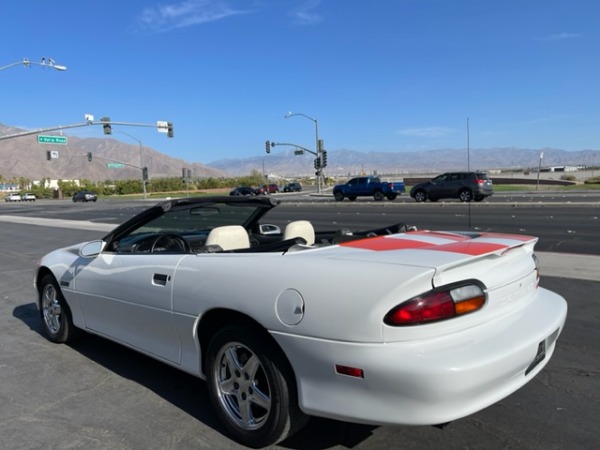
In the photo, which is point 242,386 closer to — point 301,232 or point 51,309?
point 301,232

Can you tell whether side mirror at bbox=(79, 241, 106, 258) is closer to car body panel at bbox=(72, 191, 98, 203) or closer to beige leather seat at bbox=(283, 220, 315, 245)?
beige leather seat at bbox=(283, 220, 315, 245)

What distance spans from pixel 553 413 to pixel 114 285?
335 cm

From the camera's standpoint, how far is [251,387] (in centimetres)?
312

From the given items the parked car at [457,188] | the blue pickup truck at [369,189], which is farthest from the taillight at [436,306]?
the blue pickup truck at [369,189]

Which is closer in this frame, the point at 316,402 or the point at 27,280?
the point at 316,402

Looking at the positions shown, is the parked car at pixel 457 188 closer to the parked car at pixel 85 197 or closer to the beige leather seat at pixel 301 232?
the beige leather seat at pixel 301 232

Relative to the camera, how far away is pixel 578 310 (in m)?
5.72

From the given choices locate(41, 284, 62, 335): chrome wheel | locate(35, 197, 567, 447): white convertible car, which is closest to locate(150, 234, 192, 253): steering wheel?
locate(35, 197, 567, 447): white convertible car

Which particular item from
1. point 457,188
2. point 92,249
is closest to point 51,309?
point 92,249

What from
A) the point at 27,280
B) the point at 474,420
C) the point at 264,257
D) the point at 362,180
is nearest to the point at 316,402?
the point at 264,257

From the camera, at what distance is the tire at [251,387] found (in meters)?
2.89

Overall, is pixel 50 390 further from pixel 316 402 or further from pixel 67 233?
pixel 67 233

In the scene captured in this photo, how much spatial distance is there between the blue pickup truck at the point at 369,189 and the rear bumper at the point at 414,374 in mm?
33843

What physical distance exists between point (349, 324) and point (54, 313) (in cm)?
383
